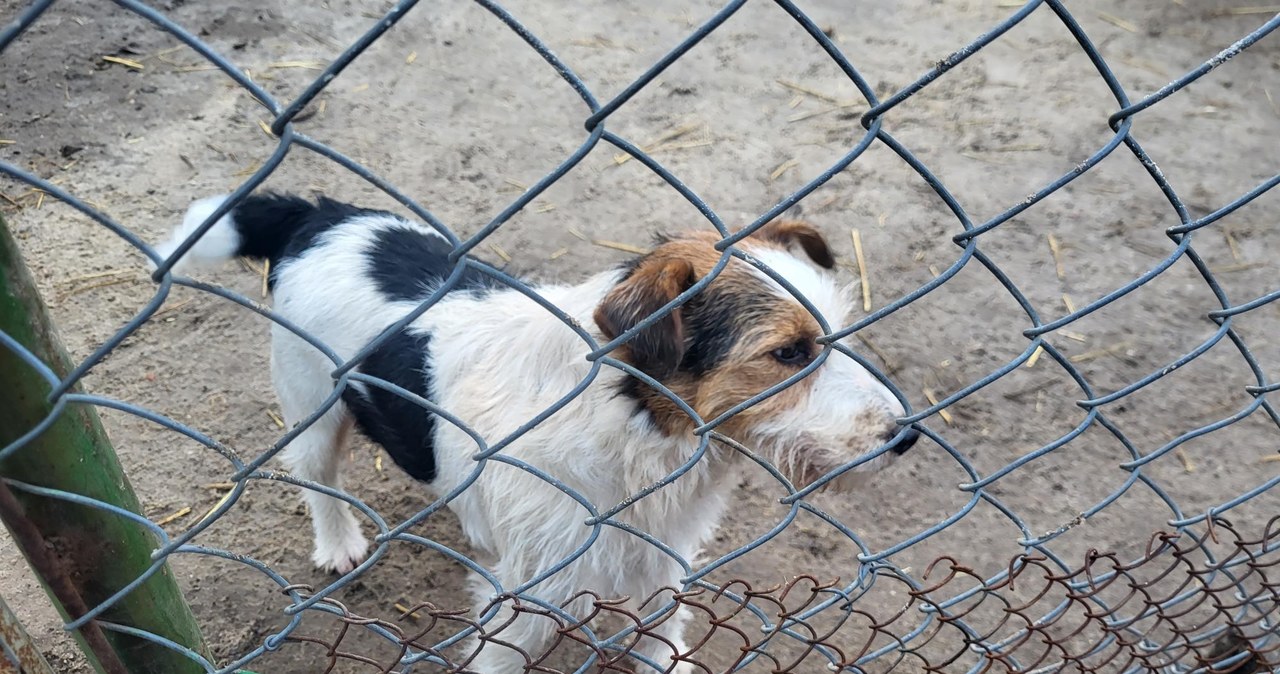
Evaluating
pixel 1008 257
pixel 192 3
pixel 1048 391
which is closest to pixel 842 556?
pixel 1048 391

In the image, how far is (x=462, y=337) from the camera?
8.39 ft

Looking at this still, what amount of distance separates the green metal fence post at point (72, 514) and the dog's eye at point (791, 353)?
53.5 inches

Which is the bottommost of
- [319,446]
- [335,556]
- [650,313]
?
[335,556]

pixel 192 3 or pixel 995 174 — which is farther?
pixel 192 3

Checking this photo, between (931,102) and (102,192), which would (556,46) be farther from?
(102,192)

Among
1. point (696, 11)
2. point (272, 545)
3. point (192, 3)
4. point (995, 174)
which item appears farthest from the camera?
point (696, 11)

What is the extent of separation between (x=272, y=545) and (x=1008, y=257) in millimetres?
3532

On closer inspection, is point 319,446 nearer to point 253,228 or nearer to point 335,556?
point 335,556

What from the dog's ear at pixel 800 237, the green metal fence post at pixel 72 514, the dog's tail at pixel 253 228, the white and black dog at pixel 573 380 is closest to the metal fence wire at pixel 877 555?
the green metal fence post at pixel 72 514

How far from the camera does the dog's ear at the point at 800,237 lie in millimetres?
2482

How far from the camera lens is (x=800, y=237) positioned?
254cm

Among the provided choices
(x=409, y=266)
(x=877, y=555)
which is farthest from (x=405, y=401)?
(x=877, y=555)

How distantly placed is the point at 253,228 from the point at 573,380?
1.26m

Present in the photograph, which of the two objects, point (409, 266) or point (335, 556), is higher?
point (409, 266)
